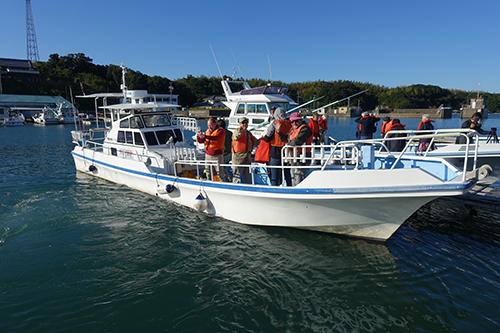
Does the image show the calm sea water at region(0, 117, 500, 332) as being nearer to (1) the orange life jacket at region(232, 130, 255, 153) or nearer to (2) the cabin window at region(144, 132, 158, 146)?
(1) the orange life jacket at region(232, 130, 255, 153)

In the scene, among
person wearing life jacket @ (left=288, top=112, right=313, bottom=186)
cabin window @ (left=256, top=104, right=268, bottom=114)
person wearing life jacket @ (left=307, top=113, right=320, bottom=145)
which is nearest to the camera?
person wearing life jacket @ (left=288, top=112, right=313, bottom=186)

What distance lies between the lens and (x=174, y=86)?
79625 millimetres

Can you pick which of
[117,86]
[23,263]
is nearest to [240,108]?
[23,263]

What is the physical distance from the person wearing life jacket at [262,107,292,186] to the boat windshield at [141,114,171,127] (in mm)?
5209

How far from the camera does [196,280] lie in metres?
5.07

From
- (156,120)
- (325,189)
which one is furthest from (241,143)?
(156,120)

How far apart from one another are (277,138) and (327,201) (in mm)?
1771

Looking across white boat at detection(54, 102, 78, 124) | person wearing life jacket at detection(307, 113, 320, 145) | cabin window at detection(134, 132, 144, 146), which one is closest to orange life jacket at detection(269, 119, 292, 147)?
person wearing life jacket at detection(307, 113, 320, 145)

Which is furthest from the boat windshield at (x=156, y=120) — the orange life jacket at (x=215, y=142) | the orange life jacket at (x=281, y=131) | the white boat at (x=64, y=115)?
the white boat at (x=64, y=115)

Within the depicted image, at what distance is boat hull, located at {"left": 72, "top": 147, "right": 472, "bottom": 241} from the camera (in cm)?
529

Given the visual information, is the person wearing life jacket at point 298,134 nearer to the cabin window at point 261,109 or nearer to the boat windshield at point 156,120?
the boat windshield at point 156,120

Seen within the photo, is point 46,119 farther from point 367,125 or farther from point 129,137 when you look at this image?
point 367,125

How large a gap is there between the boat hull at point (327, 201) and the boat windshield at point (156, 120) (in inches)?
122

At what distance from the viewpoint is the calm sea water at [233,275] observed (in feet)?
13.8
